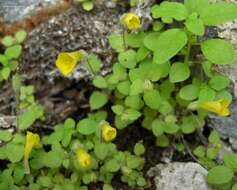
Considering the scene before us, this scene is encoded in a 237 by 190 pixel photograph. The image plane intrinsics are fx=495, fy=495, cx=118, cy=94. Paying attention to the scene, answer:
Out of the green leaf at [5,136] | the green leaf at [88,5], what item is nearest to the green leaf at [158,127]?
the green leaf at [5,136]

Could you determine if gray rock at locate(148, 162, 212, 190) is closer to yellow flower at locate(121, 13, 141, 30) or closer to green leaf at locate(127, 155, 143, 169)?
green leaf at locate(127, 155, 143, 169)

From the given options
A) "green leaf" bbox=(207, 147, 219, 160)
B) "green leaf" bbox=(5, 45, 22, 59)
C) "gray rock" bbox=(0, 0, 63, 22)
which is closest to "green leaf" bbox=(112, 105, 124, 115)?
"green leaf" bbox=(207, 147, 219, 160)

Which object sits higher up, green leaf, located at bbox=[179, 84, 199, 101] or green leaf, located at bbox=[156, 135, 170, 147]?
green leaf, located at bbox=[179, 84, 199, 101]

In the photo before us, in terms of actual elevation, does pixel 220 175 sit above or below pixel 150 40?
below

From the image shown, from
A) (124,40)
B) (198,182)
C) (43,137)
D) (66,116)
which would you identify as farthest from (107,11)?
(198,182)

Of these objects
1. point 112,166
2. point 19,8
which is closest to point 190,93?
point 112,166

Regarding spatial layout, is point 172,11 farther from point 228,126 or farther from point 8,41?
point 8,41
